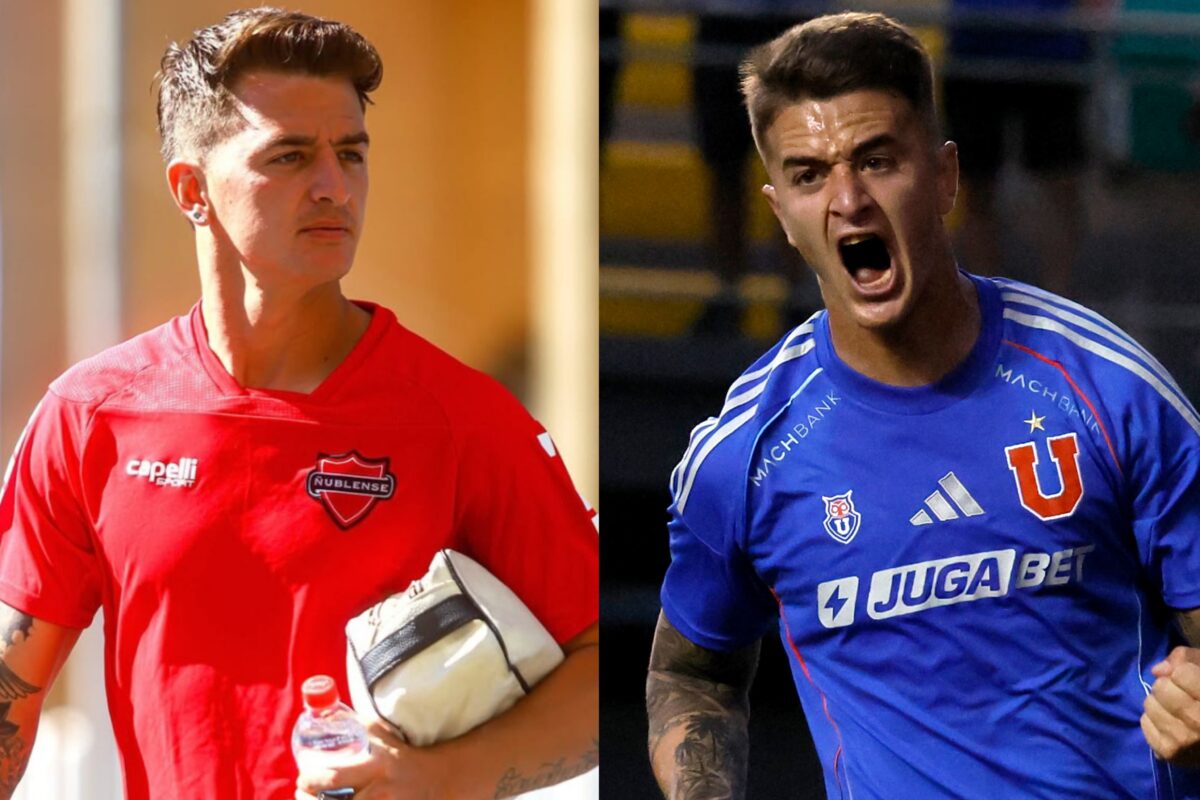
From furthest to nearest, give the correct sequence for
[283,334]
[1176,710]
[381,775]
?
[283,334], [381,775], [1176,710]

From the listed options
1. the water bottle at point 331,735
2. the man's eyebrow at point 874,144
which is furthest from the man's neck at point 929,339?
the water bottle at point 331,735

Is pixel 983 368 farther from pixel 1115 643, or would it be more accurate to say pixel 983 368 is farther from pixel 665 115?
pixel 665 115

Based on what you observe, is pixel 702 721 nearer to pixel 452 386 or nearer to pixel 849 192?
pixel 452 386

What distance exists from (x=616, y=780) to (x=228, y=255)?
1127mm

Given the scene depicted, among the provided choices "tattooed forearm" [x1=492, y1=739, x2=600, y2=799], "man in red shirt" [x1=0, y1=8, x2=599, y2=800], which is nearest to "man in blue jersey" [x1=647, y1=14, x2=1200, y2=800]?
"tattooed forearm" [x1=492, y1=739, x2=600, y2=799]

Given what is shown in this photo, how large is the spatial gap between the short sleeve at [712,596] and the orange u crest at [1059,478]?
18.0 inches

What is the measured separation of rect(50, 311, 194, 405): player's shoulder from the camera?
261 centimetres

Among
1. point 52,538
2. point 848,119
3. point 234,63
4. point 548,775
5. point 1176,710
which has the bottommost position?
point 548,775

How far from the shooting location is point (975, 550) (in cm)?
236

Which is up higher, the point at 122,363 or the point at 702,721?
the point at 122,363

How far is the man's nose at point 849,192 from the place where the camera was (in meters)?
2.38

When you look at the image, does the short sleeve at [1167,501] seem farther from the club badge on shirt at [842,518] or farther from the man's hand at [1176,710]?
the club badge on shirt at [842,518]

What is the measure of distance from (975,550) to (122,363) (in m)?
1.49

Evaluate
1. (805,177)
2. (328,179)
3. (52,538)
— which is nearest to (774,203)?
(805,177)
